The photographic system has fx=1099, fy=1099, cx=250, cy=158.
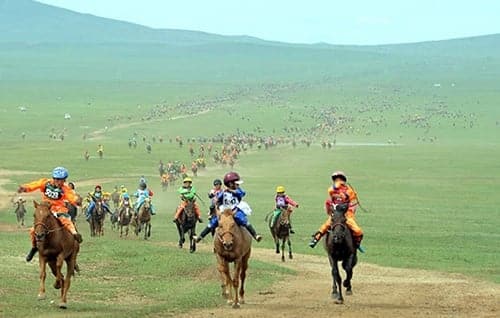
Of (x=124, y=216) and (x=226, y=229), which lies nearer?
(x=226, y=229)

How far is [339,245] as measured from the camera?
20453 millimetres

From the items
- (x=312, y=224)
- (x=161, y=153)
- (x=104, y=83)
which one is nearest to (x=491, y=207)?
(x=312, y=224)

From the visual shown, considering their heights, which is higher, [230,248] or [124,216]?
[230,248]

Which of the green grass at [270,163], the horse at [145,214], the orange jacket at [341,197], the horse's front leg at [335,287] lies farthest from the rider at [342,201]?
the horse at [145,214]

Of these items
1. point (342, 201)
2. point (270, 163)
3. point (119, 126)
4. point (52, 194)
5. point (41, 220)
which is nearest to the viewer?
point (41, 220)

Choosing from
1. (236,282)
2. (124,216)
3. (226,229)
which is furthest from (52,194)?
(124,216)

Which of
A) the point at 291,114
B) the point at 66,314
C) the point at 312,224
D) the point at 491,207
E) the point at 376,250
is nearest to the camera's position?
the point at 66,314

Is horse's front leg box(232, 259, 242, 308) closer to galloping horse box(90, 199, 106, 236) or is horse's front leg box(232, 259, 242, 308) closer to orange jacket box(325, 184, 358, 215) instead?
orange jacket box(325, 184, 358, 215)

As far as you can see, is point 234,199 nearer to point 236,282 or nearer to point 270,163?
point 236,282

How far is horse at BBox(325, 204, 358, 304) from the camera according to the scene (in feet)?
66.2

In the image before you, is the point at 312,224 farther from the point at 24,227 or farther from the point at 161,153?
the point at 161,153

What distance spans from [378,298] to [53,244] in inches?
260

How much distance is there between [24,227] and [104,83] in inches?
5847

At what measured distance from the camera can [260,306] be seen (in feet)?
65.3
